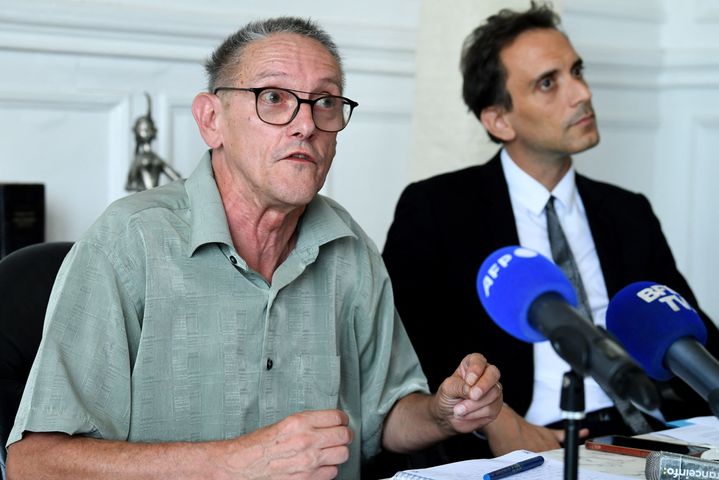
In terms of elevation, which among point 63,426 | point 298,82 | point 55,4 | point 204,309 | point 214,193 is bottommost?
point 63,426

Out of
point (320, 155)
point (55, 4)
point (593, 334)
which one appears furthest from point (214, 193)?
point (55, 4)

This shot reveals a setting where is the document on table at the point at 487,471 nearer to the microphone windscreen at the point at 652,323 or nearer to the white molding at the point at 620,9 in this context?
the microphone windscreen at the point at 652,323

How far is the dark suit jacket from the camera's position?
2352 mm

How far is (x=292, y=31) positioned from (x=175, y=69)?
1250 millimetres

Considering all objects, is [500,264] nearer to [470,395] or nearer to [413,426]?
[470,395]

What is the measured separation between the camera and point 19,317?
1652mm

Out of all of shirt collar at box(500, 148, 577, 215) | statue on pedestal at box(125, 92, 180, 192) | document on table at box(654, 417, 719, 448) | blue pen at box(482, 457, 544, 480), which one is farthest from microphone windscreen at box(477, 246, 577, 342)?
statue on pedestal at box(125, 92, 180, 192)

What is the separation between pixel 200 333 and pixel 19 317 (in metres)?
0.30

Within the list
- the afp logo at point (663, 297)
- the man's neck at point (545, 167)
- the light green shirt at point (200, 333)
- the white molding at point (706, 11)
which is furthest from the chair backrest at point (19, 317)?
the white molding at point (706, 11)

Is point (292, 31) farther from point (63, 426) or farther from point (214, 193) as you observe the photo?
point (63, 426)

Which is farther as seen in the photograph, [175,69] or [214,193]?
[175,69]

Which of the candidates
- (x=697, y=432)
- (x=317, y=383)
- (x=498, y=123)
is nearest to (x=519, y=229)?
(x=498, y=123)

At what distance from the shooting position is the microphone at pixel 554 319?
0.93 metres

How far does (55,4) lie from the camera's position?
2676mm
